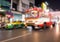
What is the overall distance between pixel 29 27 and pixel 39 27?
1566 mm

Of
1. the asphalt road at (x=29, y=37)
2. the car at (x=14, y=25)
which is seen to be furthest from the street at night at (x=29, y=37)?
the car at (x=14, y=25)

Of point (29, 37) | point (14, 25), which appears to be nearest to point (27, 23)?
point (14, 25)

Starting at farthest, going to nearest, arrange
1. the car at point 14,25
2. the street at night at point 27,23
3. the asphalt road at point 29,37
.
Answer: the car at point 14,25
the street at night at point 27,23
the asphalt road at point 29,37

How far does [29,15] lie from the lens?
25.5 meters

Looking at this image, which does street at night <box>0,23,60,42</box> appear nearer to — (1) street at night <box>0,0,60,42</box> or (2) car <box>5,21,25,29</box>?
(1) street at night <box>0,0,60,42</box>

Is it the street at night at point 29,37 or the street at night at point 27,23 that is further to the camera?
the street at night at point 27,23

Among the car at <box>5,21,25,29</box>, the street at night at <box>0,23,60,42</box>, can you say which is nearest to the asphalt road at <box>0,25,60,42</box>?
the street at night at <box>0,23,60,42</box>

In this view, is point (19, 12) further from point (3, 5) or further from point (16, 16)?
point (3, 5)

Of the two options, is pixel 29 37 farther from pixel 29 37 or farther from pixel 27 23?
pixel 27 23

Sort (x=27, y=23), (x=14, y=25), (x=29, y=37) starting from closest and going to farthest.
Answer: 1. (x=29, y=37)
2. (x=27, y=23)
3. (x=14, y=25)

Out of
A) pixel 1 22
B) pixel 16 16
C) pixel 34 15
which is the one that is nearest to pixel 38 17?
pixel 34 15

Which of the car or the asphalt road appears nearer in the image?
the asphalt road

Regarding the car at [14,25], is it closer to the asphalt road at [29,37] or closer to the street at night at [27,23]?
the street at night at [27,23]

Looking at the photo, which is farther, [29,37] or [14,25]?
[14,25]
